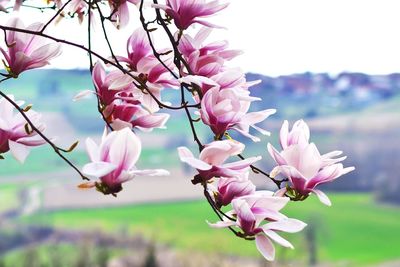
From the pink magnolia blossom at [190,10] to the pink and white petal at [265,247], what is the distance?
109 mm

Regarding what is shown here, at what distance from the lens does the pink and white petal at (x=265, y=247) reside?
32 centimetres

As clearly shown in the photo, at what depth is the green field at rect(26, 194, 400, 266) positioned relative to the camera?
10.5 ft

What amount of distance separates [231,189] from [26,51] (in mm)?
130

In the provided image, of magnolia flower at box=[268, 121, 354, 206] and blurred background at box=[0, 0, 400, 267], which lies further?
blurred background at box=[0, 0, 400, 267]

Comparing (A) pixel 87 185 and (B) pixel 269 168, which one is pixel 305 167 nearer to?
(A) pixel 87 185

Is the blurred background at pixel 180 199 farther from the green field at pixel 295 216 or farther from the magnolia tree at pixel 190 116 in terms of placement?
the magnolia tree at pixel 190 116

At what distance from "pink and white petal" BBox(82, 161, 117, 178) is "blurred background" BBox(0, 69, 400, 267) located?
96.0 inches

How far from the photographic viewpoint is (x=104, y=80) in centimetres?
37

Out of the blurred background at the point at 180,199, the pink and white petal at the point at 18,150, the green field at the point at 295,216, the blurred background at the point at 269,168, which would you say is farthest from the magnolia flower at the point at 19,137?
the green field at the point at 295,216

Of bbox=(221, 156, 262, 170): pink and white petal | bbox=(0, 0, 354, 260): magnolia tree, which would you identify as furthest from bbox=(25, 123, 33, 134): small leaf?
bbox=(221, 156, 262, 170): pink and white petal

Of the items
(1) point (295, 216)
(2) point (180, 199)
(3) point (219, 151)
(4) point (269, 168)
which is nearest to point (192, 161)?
(3) point (219, 151)

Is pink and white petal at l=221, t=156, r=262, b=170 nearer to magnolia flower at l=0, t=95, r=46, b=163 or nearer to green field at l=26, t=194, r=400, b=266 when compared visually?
magnolia flower at l=0, t=95, r=46, b=163

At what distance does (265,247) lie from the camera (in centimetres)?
33

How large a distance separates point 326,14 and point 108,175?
2401 mm
